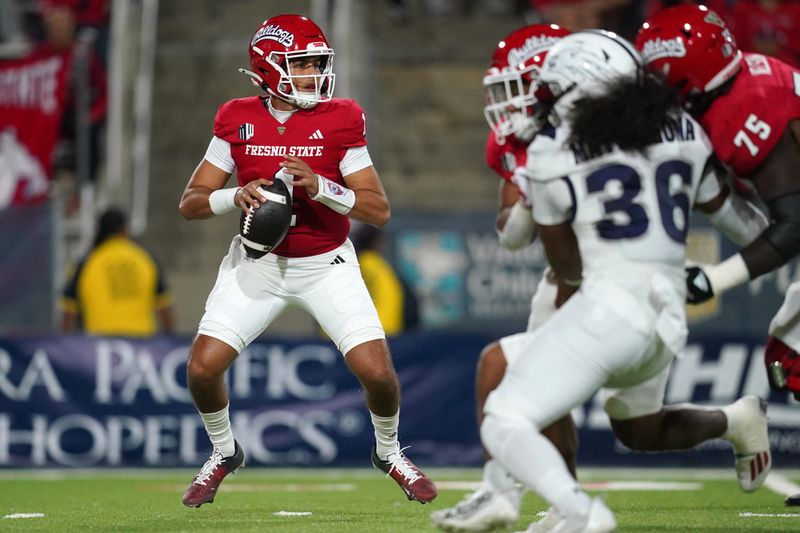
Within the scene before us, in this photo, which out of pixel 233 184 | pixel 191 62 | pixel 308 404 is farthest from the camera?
pixel 191 62

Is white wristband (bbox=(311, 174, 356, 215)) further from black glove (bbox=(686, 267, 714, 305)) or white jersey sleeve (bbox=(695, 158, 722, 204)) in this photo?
black glove (bbox=(686, 267, 714, 305))

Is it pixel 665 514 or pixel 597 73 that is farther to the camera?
pixel 665 514

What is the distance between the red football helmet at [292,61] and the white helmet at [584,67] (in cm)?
159

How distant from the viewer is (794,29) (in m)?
12.1

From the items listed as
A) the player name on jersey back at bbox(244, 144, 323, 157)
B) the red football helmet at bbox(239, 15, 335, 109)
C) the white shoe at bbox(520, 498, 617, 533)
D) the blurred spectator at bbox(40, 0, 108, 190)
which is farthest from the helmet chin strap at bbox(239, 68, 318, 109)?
the blurred spectator at bbox(40, 0, 108, 190)

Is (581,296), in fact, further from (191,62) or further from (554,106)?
(191,62)

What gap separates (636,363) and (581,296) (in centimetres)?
27

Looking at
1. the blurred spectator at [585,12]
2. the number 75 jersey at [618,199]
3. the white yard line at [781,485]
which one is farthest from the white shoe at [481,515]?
the blurred spectator at [585,12]

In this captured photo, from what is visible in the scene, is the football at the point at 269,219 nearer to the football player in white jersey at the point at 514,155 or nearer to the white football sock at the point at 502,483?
the football player in white jersey at the point at 514,155

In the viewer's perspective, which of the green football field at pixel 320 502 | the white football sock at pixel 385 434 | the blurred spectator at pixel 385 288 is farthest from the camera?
the blurred spectator at pixel 385 288

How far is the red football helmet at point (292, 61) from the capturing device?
6016 mm

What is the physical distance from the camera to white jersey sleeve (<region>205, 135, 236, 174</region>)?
6.15 metres

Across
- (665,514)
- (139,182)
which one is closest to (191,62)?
(139,182)

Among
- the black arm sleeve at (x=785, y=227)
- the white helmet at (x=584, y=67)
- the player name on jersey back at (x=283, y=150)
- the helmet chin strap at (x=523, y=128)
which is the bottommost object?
the player name on jersey back at (x=283, y=150)
